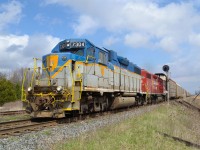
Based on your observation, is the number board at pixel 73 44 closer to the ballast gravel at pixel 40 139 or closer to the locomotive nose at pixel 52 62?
the locomotive nose at pixel 52 62

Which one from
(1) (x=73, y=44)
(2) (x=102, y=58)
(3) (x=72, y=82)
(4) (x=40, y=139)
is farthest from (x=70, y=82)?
(4) (x=40, y=139)

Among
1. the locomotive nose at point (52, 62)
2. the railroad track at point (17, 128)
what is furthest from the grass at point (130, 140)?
the locomotive nose at point (52, 62)

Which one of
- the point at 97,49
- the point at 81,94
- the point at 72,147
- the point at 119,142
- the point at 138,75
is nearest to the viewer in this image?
the point at 72,147

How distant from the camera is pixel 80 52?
13914 millimetres

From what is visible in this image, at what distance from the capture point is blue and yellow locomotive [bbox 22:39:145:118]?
11.9 m

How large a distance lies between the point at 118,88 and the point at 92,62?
14.6ft

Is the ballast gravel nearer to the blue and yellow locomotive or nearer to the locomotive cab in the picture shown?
the locomotive cab

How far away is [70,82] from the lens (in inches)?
500

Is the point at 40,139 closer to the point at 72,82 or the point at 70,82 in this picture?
the point at 72,82

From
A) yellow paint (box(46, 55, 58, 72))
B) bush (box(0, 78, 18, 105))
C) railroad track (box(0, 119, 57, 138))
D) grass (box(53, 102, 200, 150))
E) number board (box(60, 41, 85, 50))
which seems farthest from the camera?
bush (box(0, 78, 18, 105))

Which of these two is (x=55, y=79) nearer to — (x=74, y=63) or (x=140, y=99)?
(x=74, y=63)

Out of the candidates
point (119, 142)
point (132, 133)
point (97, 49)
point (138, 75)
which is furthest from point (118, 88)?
point (119, 142)

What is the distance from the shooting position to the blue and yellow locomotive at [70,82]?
469 inches

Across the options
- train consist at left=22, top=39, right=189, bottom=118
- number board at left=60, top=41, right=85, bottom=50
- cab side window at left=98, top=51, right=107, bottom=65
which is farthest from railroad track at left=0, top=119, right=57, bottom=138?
cab side window at left=98, top=51, right=107, bottom=65
